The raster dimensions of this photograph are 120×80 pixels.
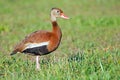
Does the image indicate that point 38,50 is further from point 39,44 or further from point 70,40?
point 70,40

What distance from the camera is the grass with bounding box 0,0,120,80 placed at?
25.0 feet

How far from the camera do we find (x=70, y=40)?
1289 cm

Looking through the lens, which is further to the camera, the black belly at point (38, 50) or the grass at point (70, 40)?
the black belly at point (38, 50)

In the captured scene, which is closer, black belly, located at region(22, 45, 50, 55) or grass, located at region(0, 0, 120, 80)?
grass, located at region(0, 0, 120, 80)

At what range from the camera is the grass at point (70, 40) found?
300 inches

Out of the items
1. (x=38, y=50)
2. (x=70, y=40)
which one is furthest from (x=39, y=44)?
(x=70, y=40)

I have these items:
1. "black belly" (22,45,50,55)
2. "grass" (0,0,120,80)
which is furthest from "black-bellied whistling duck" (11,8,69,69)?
"grass" (0,0,120,80)

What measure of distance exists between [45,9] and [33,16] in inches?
93.2

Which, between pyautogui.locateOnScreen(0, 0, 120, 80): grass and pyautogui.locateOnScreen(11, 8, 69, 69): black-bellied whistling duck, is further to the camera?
pyautogui.locateOnScreen(11, 8, 69, 69): black-bellied whistling duck

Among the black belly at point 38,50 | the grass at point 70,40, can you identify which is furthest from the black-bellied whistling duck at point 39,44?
the grass at point 70,40

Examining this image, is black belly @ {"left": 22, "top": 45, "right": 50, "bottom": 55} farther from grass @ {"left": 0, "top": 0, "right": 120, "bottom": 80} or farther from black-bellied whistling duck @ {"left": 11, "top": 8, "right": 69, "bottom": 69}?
grass @ {"left": 0, "top": 0, "right": 120, "bottom": 80}

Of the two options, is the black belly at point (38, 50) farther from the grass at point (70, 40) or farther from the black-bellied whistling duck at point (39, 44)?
the grass at point (70, 40)

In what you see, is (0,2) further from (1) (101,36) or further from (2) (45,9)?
(1) (101,36)

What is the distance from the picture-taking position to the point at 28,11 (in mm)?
20359
